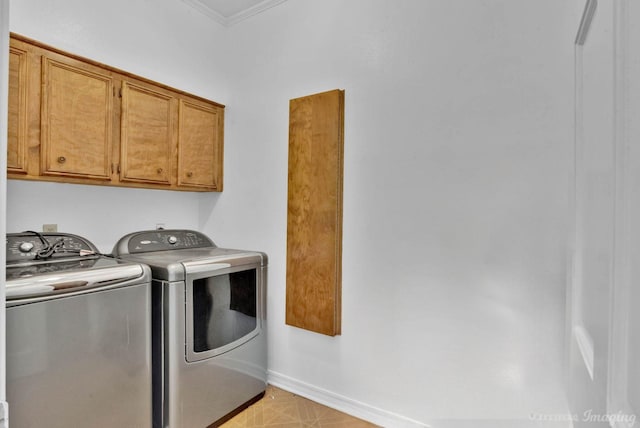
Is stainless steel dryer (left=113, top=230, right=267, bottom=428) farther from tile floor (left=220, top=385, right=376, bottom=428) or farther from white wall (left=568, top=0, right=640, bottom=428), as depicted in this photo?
white wall (left=568, top=0, right=640, bottom=428)

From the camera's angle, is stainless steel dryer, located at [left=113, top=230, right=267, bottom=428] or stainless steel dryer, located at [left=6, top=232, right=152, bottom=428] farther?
stainless steel dryer, located at [left=113, top=230, right=267, bottom=428]

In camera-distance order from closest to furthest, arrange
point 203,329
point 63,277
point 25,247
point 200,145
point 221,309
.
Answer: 1. point 63,277
2. point 25,247
3. point 203,329
4. point 221,309
5. point 200,145

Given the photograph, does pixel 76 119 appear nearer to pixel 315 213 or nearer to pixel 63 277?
pixel 63 277

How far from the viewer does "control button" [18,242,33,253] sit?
68.1 inches

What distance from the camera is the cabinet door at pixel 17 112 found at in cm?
160

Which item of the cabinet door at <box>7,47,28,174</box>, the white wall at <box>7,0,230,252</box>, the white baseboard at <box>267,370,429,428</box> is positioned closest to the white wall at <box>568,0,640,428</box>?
the white baseboard at <box>267,370,429,428</box>

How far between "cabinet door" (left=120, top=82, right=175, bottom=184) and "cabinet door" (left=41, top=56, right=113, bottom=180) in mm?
95

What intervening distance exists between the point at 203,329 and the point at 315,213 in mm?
956

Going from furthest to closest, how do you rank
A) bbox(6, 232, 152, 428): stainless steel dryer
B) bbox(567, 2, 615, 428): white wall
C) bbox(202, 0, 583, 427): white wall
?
bbox(202, 0, 583, 427): white wall < bbox(6, 232, 152, 428): stainless steel dryer < bbox(567, 2, 615, 428): white wall

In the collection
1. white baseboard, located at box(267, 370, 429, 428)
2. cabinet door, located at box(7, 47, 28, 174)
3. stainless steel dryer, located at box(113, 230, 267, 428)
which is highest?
cabinet door, located at box(7, 47, 28, 174)

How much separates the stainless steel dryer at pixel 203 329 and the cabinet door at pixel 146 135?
44 centimetres

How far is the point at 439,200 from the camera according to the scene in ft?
5.94

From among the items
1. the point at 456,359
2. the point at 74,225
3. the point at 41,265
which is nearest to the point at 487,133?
the point at 456,359

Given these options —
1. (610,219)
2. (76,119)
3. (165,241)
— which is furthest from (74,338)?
(610,219)
